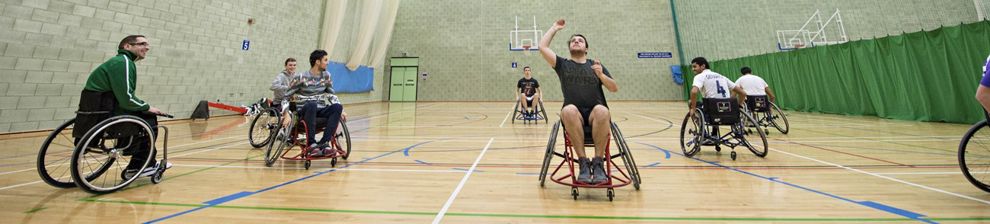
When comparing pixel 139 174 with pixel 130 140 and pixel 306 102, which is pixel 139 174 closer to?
pixel 130 140

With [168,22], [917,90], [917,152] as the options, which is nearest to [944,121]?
[917,90]

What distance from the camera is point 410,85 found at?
19.0 meters

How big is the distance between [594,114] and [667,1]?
18.1 meters

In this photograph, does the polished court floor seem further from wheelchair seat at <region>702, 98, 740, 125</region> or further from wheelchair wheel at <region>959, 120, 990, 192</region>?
wheelchair seat at <region>702, 98, 740, 125</region>

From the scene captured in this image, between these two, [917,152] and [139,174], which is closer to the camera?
[139,174]

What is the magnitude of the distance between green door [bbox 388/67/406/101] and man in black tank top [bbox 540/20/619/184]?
17240mm

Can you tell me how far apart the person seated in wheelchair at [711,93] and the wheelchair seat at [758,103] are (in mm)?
2050

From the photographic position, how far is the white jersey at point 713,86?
3.89m

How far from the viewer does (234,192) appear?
8.02 ft

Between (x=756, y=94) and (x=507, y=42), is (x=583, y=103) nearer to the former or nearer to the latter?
(x=756, y=94)

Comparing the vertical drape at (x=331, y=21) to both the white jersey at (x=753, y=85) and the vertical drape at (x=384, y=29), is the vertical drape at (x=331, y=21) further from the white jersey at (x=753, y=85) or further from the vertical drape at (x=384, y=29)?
the white jersey at (x=753, y=85)

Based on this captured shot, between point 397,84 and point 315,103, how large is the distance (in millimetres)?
16193

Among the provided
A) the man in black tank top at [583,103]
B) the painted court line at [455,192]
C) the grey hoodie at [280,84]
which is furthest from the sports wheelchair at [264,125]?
the man in black tank top at [583,103]

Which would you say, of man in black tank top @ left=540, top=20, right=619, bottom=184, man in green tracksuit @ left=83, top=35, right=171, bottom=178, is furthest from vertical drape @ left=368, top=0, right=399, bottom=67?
man in black tank top @ left=540, top=20, right=619, bottom=184
